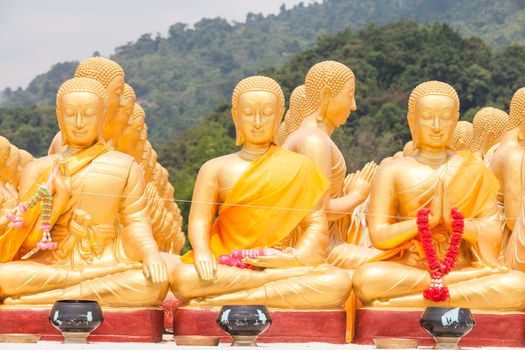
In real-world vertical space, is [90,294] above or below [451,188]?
below

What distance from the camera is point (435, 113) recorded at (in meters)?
12.0

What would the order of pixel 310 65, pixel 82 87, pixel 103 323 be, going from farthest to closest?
pixel 310 65 < pixel 82 87 < pixel 103 323

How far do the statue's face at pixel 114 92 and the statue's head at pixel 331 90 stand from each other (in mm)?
A: 1873

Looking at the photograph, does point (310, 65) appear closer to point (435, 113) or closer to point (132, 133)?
point (132, 133)

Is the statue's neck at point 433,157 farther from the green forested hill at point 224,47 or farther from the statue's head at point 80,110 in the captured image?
the green forested hill at point 224,47

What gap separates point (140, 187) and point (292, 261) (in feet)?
5.01

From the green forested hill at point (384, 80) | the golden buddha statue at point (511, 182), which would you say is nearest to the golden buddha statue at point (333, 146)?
the golden buddha statue at point (511, 182)

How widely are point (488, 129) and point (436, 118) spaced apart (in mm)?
4967

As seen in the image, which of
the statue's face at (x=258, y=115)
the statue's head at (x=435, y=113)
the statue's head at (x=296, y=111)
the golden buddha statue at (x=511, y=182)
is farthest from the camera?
the statue's head at (x=296, y=111)

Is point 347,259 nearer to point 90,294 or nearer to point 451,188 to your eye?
point 451,188

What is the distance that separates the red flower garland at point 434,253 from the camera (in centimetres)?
1141

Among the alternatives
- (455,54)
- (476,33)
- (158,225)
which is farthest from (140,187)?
(476,33)

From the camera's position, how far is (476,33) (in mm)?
75312

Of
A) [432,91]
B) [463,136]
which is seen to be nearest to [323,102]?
[432,91]
